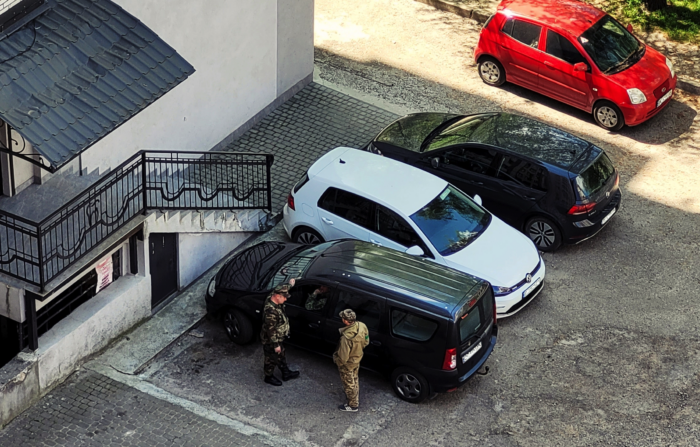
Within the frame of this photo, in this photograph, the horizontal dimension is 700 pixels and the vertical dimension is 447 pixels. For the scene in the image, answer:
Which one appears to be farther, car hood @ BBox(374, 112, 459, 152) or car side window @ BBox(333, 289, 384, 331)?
car hood @ BBox(374, 112, 459, 152)

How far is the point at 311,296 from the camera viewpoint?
488 inches

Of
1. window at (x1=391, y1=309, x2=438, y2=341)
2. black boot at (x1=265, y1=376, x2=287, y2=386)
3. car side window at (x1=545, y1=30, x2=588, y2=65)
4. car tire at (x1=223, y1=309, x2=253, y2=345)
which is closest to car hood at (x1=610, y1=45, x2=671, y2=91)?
car side window at (x1=545, y1=30, x2=588, y2=65)

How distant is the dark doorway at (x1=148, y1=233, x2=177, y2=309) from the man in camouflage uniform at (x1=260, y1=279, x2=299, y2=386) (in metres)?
2.12

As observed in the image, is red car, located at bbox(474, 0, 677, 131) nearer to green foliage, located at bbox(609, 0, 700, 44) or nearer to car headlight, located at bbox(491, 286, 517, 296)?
green foliage, located at bbox(609, 0, 700, 44)

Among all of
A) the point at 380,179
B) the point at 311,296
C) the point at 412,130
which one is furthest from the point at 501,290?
the point at 412,130

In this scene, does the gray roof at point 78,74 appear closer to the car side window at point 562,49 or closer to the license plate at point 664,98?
the car side window at point 562,49

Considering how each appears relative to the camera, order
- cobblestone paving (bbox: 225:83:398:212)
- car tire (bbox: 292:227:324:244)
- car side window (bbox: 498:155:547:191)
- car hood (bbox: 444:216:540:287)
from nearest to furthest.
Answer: car hood (bbox: 444:216:540:287)
car tire (bbox: 292:227:324:244)
car side window (bbox: 498:155:547:191)
cobblestone paving (bbox: 225:83:398:212)

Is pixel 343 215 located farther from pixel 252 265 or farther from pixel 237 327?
pixel 237 327

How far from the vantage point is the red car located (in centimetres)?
1814

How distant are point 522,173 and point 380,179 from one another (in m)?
2.30

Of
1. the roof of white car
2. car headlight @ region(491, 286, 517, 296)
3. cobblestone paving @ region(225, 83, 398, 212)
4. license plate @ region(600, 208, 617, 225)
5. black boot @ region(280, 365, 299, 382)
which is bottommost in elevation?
black boot @ region(280, 365, 299, 382)

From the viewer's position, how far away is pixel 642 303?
14.2 m

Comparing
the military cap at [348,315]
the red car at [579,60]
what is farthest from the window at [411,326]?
the red car at [579,60]

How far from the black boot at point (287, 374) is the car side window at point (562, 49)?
892cm
